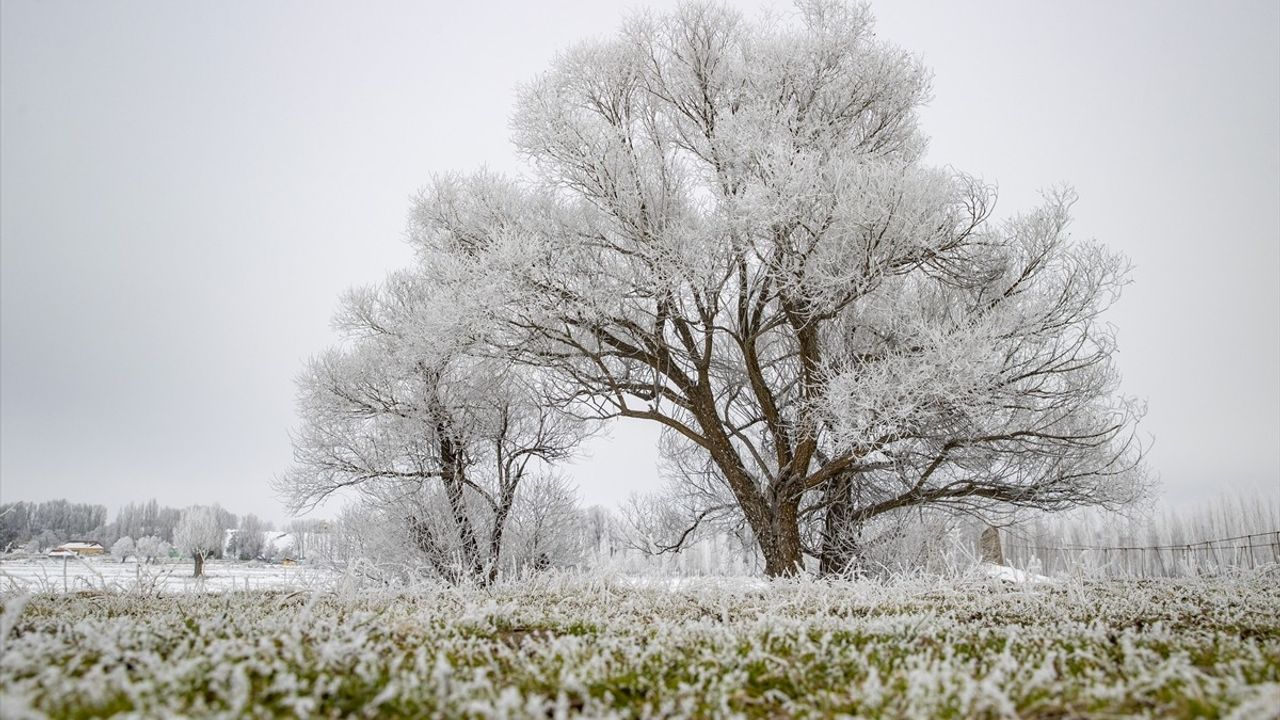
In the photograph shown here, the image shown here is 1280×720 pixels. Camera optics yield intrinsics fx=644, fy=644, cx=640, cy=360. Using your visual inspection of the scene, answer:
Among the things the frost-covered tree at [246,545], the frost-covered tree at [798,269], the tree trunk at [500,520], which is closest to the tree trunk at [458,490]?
the tree trunk at [500,520]

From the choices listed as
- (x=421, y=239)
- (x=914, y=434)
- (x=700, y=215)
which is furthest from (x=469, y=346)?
(x=914, y=434)

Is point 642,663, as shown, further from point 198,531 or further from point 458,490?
point 198,531

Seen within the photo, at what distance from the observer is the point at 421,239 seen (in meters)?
11.8

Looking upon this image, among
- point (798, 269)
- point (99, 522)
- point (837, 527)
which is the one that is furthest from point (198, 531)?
point (798, 269)

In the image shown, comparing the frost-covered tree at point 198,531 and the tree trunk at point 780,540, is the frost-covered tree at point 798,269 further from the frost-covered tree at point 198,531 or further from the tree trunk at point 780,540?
the frost-covered tree at point 198,531

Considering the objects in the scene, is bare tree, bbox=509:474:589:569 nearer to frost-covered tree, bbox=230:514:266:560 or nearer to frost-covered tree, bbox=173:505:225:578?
frost-covered tree, bbox=173:505:225:578

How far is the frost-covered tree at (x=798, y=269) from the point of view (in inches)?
327

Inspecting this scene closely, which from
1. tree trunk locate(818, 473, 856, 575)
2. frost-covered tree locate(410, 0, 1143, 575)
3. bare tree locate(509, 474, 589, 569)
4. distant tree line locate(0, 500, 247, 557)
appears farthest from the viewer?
distant tree line locate(0, 500, 247, 557)

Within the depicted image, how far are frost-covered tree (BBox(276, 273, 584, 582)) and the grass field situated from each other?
30.0 ft

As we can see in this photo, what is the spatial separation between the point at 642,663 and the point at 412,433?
12.4m

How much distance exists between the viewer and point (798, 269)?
851 centimetres

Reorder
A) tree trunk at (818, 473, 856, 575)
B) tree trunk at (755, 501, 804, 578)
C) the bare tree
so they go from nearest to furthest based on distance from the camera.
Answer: tree trunk at (755, 501, 804, 578)
tree trunk at (818, 473, 856, 575)
the bare tree

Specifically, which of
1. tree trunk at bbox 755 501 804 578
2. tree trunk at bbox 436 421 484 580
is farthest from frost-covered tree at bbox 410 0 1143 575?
tree trunk at bbox 436 421 484 580

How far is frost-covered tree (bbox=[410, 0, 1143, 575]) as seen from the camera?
27.2 feet
